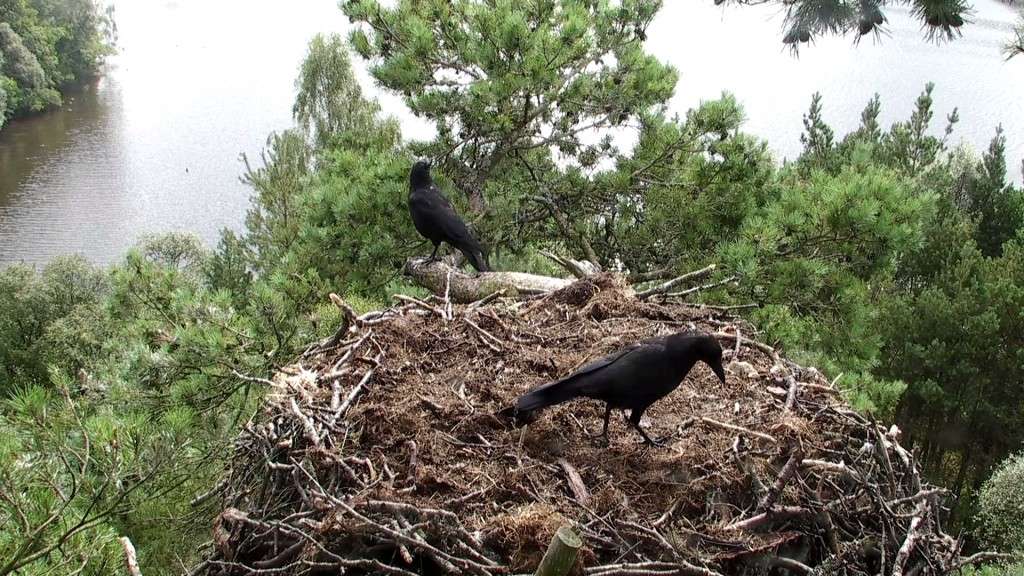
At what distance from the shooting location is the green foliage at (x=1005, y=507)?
40.3 ft

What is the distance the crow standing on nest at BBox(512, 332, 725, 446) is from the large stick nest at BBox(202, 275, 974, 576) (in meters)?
0.18

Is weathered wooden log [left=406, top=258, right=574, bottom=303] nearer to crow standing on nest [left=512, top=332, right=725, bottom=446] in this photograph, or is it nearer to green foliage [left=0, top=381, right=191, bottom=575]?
crow standing on nest [left=512, top=332, right=725, bottom=446]

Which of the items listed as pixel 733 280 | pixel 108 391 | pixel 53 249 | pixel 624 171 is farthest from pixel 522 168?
pixel 53 249

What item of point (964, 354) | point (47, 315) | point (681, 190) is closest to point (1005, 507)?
point (964, 354)

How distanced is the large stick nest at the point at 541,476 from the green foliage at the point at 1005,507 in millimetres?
11476

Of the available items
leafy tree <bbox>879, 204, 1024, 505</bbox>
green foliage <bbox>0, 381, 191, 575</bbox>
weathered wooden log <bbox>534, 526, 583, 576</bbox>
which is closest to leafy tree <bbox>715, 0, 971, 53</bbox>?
weathered wooden log <bbox>534, 526, 583, 576</bbox>

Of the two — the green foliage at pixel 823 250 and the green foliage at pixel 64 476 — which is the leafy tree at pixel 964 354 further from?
the green foliage at pixel 64 476

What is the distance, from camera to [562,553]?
5.46 ft

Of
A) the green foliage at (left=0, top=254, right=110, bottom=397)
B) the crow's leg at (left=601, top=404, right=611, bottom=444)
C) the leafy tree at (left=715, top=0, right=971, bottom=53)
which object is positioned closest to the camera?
the crow's leg at (left=601, top=404, right=611, bottom=444)

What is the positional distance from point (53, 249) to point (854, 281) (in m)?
25.0

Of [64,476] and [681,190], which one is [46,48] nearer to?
[681,190]

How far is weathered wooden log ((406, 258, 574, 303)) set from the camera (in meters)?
4.92

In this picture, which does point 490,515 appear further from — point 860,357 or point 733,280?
point 860,357

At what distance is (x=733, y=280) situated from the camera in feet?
17.0
